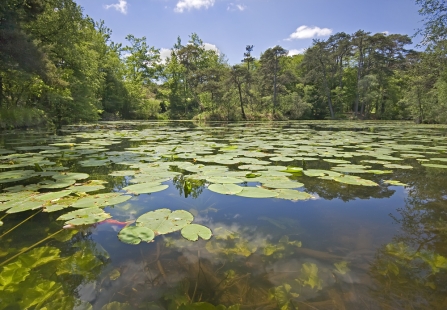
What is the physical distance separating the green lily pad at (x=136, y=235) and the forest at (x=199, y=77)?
835cm

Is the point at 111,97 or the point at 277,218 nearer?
the point at 277,218

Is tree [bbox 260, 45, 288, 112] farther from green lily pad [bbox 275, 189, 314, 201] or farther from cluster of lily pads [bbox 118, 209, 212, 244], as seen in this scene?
cluster of lily pads [bbox 118, 209, 212, 244]

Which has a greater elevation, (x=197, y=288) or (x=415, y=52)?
(x=415, y=52)

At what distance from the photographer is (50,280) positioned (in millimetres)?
932

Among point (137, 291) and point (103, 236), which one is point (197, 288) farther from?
point (103, 236)

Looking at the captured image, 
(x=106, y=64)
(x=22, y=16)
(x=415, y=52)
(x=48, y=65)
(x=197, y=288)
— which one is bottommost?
(x=197, y=288)

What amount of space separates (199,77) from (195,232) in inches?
914

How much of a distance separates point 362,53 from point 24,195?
30021 mm

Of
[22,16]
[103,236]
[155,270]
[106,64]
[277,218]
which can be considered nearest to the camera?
[155,270]

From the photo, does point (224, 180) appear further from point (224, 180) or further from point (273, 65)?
Answer: point (273, 65)

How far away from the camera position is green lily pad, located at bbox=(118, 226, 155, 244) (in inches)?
46.7

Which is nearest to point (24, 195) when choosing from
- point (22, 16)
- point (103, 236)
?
point (103, 236)

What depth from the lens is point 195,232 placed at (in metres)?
1.21

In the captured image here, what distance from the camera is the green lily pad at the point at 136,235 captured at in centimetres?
119
